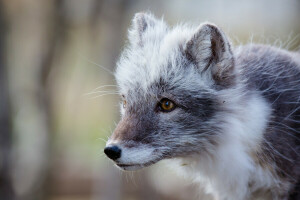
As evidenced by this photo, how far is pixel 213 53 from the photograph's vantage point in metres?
3.78

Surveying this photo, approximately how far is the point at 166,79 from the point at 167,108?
0.26 m

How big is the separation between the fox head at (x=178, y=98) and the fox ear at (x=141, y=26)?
1.33ft

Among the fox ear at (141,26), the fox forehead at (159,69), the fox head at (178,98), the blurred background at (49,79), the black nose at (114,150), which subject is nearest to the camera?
the black nose at (114,150)

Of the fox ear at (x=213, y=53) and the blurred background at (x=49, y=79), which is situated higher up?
the fox ear at (x=213, y=53)

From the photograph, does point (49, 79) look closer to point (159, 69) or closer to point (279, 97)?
point (159, 69)

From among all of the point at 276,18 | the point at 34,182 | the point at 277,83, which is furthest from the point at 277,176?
the point at 276,18

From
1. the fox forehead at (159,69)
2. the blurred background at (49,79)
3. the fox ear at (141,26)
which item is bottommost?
the blurred background at (49,79)

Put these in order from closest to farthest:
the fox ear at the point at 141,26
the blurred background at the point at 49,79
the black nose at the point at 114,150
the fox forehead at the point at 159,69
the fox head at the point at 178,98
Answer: the black nose at the point at 114,150 < the fox head at the point at 178,98 < the fox forehead at the point at 159,69 < the fox ear at the point at 141,26 < the blurred background at the point at 49,79

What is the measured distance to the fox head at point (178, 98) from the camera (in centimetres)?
364

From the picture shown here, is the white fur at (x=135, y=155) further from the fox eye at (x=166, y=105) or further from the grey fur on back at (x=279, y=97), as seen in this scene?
the grey fur on back at (x=279, y=97)

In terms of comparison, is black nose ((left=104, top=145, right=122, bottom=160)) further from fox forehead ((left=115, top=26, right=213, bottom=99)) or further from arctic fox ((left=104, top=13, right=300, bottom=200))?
fox forehead ((left=115, top=26, right=213, bottom=99))

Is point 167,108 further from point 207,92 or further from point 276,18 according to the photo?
point 276,18

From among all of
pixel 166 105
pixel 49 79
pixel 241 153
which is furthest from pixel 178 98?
pixel 49 79

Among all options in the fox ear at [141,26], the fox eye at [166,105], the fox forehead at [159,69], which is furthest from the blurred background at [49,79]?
the fox eye at [166,105]
